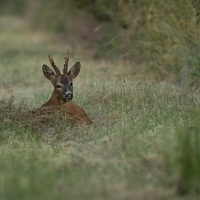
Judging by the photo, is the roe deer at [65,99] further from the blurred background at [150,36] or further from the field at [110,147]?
the blurred background at [150,36]

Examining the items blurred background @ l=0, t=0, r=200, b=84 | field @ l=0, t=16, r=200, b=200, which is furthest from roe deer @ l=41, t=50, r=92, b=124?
blurred background @ l=0, t=0, r=200, b=84

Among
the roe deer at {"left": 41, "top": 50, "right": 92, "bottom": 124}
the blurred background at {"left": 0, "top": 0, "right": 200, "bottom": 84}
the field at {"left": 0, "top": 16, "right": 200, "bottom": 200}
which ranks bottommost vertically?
the field at {"left": 0, "top": 16, "right": 200, "bottom": 200}

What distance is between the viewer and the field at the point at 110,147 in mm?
7219

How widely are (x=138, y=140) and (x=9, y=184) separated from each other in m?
2.21

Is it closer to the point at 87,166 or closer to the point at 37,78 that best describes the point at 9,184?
the point at 87,166

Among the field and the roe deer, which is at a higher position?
the roe deer

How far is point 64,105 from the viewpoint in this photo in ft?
38.1

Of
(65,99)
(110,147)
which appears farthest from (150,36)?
(110,147)

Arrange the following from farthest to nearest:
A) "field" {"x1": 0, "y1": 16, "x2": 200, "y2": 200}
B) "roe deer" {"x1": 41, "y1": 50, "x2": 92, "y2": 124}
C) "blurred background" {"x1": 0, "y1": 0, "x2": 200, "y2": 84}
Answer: "blurred background" {"x1": 0, "y1": 0, "x2": 200, "y2": 84} → "roe deer" {"x1": 41, "y1": 50, "x2": 92, "y2": 124} → "field" {"x1": 0, "y1": 16, "x2": 200, "y2": 200}

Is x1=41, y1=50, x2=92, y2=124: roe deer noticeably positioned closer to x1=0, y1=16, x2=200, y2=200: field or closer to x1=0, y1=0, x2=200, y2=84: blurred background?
x1=0, y1=16, x2=200, y2=200: field

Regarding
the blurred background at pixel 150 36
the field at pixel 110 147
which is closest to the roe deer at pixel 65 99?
the field at pixel 110 147

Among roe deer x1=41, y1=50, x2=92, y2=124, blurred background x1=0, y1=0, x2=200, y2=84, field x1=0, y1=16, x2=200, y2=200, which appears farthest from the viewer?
blurred background x1=0, y1=0, x2=200, y2=84

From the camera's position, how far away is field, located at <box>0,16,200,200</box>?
284 inches

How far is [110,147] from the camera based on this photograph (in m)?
9.31
